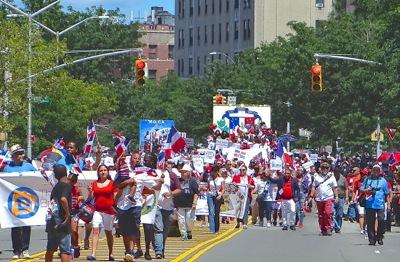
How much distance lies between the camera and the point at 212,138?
5794 centimetres

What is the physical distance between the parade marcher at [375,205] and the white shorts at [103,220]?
28.5 ft

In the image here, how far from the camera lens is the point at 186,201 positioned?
30.0 metres

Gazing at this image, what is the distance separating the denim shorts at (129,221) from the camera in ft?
72.9

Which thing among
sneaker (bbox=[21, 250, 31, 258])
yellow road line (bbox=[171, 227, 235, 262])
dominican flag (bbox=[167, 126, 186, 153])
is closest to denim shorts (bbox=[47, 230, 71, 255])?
sneaker (bbox=[21, 250, 31, 258])

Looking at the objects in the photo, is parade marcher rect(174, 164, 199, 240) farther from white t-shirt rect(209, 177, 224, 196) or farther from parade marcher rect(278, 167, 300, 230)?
parade marcher rect(278, 167, 300, 230)

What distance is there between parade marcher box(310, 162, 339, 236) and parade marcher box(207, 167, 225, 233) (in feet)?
8.02

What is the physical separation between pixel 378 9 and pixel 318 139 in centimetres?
2219

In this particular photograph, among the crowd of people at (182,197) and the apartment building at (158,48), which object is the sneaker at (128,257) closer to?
the crowd of people at (182,197)

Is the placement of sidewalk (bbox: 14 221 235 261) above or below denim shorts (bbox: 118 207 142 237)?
below

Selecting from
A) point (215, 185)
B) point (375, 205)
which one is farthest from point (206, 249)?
point (215, 185)

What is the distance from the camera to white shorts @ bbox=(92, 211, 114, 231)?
73.5ft

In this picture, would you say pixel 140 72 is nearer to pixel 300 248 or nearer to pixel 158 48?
pixel 300 248

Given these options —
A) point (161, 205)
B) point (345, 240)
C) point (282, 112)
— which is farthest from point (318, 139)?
point (161, 205)

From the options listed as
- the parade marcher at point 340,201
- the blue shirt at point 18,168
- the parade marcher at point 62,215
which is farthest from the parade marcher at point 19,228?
the parade marcher at point 340,201
